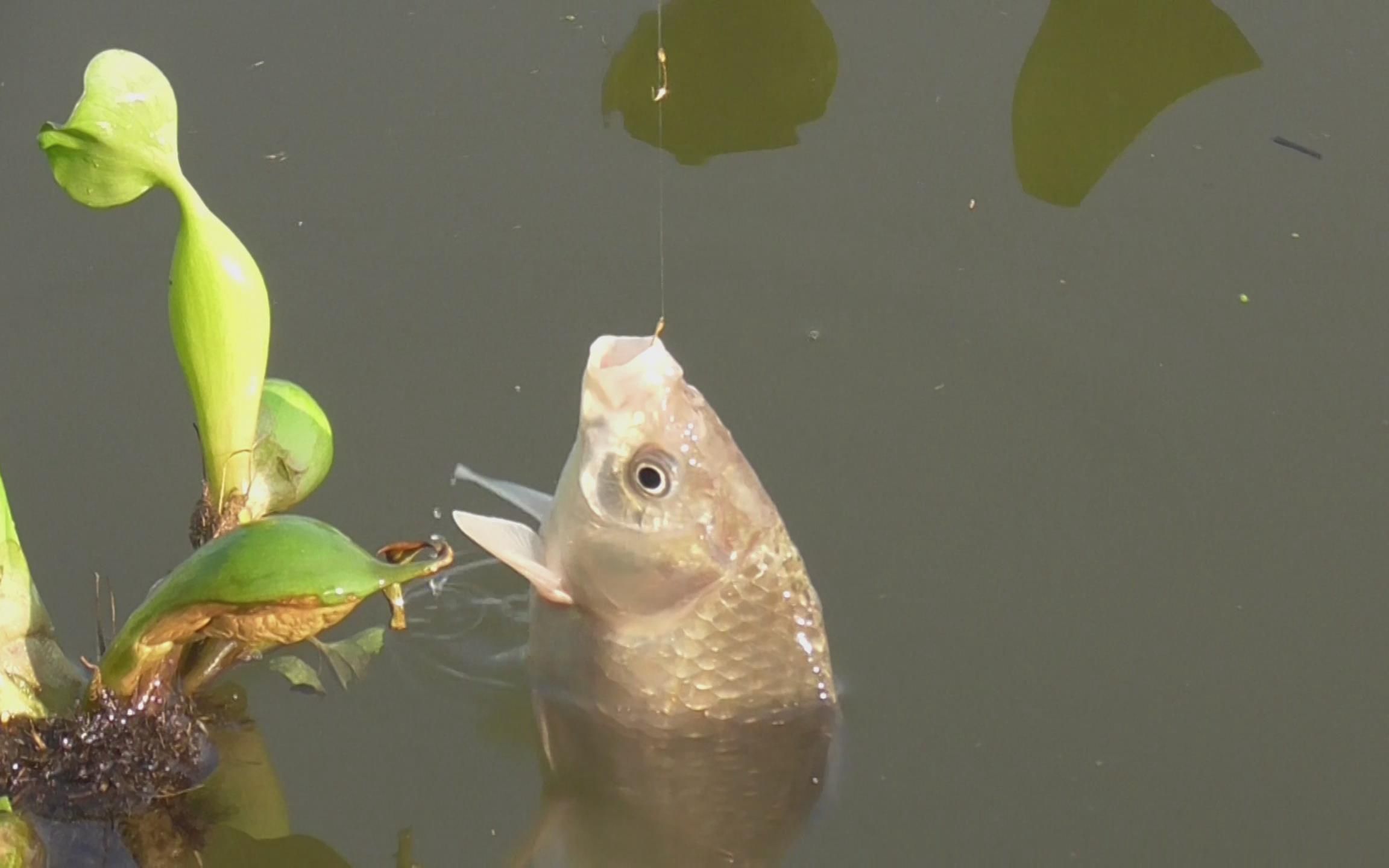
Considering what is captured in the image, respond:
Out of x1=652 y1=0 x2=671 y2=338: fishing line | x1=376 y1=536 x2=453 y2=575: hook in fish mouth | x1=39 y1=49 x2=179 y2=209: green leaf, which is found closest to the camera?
x1=376 y1=536 x2=453 y2=575: hook in fish mouth

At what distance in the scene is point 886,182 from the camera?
4.14 meters

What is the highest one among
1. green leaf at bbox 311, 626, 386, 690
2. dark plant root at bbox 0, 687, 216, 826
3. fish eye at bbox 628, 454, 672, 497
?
fish eye at bbox 628, 454, 672, 497

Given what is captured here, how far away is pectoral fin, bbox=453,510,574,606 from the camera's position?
2908 mm

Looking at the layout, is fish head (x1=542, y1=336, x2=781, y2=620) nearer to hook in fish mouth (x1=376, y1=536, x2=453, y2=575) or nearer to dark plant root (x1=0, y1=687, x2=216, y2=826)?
hook in fish mouth (x1=376, y1=536, x2=453, y2=575)

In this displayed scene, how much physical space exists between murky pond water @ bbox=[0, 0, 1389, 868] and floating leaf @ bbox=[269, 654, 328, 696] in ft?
0.17

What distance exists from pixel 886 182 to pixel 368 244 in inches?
49.3

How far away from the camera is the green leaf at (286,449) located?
116 inches

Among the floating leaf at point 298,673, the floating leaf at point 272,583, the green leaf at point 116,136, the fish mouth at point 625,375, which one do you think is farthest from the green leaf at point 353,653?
the green leaf at point 116,136

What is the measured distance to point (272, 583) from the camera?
2.38m

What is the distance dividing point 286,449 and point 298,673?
0.43 m

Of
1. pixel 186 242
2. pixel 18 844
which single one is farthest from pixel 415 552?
pixel 18 844

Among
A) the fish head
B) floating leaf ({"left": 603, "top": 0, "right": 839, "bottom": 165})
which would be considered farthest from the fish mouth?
floating leaf ({"left": 603, "top": 0, "right": 839, "bottom": 165})

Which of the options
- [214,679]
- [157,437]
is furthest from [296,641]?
[157,437]

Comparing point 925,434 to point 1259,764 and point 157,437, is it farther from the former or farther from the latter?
point 157,437
